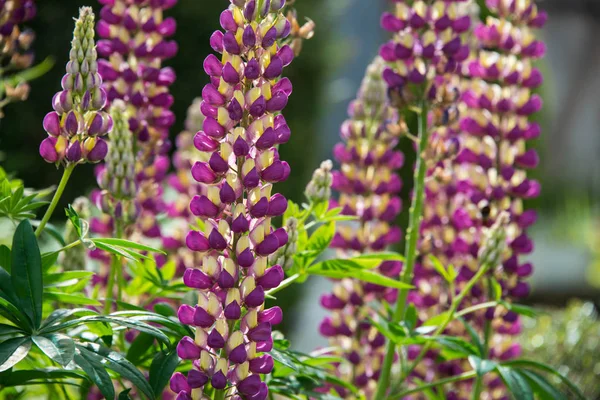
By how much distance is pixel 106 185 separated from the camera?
1.79m

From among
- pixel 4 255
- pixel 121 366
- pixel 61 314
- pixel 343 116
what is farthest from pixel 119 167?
pixel 343 116

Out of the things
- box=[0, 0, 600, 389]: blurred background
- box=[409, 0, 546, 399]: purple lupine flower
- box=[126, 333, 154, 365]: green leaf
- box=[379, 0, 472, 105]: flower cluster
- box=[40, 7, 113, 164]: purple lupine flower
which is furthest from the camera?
box=[0, 0, 600, 389]: blurred background

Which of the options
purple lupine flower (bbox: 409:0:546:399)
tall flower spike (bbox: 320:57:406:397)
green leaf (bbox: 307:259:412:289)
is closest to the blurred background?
purple lupine flower (bbox: 409:0:546:399)

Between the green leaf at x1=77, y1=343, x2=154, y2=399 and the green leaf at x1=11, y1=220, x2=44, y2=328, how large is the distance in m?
0.09

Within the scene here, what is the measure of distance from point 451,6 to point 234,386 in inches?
43.3

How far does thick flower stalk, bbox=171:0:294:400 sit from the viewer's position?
124cm

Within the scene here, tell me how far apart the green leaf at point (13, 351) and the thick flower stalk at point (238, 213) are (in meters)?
0.21

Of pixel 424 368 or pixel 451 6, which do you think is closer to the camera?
pixel 451 6

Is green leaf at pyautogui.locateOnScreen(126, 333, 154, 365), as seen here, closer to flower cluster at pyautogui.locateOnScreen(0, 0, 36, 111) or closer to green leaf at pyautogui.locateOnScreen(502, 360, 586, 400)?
flower cluster at pyautogui.locateOnScreen(0, 0, 36, 111)

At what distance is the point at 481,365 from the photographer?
1706 millimetres

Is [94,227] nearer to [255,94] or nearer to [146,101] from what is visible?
[146,101]

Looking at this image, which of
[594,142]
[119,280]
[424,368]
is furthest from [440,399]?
[594,142]

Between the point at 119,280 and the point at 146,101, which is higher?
the point at 146,101

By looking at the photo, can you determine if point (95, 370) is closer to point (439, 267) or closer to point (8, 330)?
point (8, 330)
